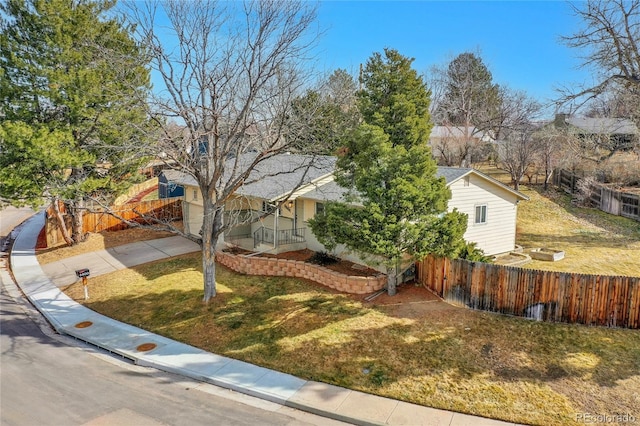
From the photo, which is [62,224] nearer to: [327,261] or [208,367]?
[327,261]

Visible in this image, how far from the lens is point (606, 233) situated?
2100 cm

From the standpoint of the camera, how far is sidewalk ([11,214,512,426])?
306 inches

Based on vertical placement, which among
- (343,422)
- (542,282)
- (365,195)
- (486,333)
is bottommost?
(343,422)

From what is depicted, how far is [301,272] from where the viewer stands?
49.3ft

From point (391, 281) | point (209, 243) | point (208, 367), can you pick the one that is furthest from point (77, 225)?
point (391, 281)

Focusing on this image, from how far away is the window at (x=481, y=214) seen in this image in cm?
1627

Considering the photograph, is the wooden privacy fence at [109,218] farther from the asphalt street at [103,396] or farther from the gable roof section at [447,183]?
the asphalt street at [103,396]

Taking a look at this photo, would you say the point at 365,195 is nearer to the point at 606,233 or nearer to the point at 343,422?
the point at 343,422

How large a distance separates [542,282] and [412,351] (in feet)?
13.2

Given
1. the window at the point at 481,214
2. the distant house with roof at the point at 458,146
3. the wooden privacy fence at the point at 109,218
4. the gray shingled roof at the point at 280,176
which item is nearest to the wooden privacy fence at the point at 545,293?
the window at the point at 481,214

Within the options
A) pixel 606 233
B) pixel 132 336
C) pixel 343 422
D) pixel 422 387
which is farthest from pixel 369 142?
pixel 606 233

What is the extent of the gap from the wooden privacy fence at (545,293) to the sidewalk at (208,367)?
4.39m

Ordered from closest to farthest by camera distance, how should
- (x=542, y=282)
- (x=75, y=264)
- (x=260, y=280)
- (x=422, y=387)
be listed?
(x=422, y=387), (x=542, y=282), (x=260, y=280), (x=75, y=264)

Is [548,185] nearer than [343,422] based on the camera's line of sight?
No
